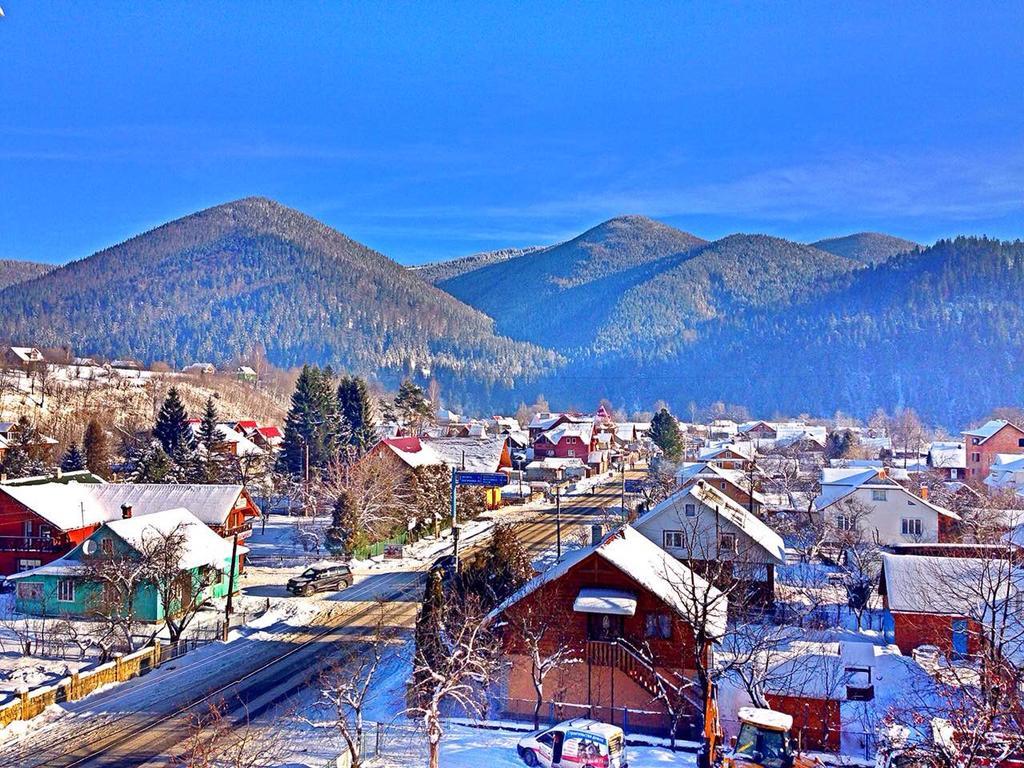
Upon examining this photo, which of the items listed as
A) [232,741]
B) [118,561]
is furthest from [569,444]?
[232,741]

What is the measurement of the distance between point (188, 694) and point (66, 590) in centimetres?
1397

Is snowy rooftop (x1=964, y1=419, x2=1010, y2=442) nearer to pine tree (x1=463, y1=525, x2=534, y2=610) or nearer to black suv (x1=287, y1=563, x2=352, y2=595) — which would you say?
pine tree (x1=463, y1=525, x2=534, y2=610)

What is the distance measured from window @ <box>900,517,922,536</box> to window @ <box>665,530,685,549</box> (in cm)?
1855

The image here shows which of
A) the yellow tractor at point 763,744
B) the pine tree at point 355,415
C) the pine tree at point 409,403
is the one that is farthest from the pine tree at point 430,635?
the pine tree at point 409,403

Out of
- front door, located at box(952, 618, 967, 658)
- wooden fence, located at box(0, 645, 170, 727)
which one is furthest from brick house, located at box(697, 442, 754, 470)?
wooden fence, located at box(0, 645, 170, 727)

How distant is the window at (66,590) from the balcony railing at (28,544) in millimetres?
6765

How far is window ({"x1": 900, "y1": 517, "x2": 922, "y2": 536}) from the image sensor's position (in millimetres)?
52094

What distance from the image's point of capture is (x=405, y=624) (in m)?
35.5

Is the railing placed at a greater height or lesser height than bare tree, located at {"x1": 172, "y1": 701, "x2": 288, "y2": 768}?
greater

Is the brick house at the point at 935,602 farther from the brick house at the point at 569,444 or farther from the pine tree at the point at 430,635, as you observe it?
the brick house at the point at 569,444

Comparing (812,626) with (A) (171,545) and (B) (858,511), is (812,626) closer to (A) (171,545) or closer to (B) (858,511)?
(B) (858,511)

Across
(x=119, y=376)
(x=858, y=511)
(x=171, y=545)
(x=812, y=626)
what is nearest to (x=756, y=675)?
(x=812, y=626)

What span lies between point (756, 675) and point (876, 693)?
16.8 ft

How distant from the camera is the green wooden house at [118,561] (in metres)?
35.3
